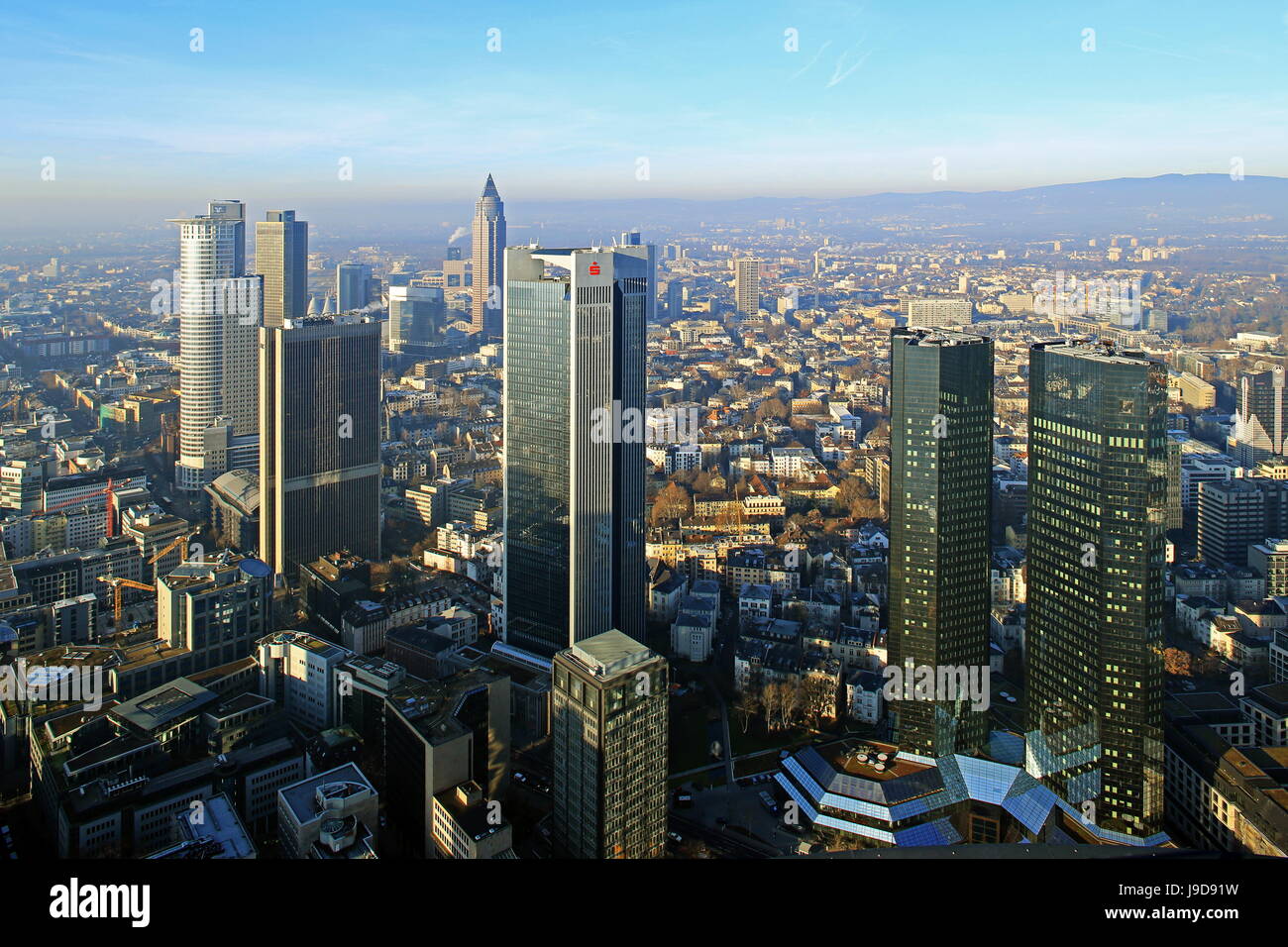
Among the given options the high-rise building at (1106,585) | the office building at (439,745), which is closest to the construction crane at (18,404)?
the office building at (439,745)

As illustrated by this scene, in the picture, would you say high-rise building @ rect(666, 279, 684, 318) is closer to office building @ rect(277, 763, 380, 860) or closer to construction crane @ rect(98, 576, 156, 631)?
construction crane @ rect(98, 576, 156, 631)

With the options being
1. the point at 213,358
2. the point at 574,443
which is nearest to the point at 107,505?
the point at 213,358

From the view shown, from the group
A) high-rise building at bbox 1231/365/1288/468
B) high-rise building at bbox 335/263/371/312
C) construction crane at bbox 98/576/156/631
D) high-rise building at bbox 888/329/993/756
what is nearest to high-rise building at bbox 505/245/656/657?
high-rise building at bbox 888/329/993/756

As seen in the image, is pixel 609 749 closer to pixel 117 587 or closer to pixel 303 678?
pixel 303 678

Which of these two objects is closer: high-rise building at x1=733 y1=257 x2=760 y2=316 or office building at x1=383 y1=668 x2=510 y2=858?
office building at x1=383 y1=668 x2=510 y2=858

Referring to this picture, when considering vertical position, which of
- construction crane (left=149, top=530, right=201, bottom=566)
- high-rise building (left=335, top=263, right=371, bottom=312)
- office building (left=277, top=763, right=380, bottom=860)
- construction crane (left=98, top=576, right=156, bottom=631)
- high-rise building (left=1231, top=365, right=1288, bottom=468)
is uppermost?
high-rise building (left=335, top=263, right=371, bottom=312)

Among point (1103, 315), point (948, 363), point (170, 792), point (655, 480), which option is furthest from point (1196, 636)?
point (1103, 315)

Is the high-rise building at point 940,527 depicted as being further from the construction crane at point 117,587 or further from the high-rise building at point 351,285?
the high-rise building at point 351,285
